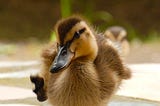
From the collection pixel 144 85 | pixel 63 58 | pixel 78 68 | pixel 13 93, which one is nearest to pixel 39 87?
pixel 78 68

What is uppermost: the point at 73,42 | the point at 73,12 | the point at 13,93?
the point at 73,42

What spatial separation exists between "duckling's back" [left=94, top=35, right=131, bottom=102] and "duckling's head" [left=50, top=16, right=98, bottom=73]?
8 cm

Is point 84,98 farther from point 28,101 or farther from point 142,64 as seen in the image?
point 142,64

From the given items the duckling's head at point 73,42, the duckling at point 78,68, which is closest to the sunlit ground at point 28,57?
the duckling at point 78,68

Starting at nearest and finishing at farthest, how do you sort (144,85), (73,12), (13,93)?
(13,93) < (144,85) < (73,12)

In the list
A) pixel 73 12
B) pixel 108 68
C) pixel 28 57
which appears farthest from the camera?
pixel 73 12

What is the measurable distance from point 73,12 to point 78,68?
15.5 feet

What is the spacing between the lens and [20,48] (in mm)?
5266

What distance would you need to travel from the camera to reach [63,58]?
72.9 inches

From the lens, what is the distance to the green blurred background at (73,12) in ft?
20.4

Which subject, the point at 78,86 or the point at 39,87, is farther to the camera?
the point at 39,87

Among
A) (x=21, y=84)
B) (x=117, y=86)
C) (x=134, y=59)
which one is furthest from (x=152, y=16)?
(x=117, y=86)

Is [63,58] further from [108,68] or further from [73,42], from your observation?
[108,68]

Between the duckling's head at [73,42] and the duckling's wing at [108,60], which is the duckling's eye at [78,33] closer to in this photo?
the duckling's head at [73,42]
